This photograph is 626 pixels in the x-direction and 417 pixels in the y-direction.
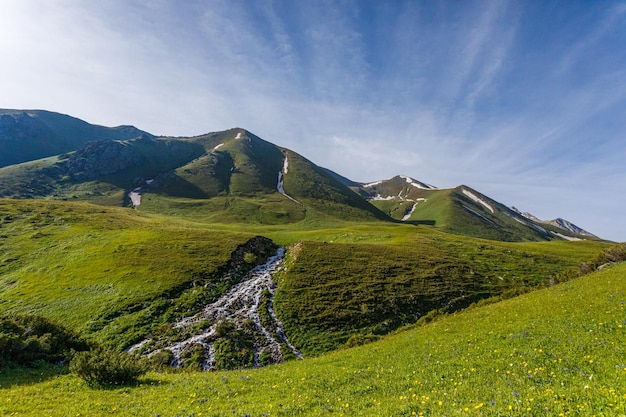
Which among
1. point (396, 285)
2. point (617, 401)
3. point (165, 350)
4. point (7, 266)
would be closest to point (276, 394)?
point (617, 401)

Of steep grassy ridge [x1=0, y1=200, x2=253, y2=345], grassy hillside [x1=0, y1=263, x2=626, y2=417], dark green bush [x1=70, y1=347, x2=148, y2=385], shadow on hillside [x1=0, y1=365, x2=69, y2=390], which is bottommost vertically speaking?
steep grassy ridge [x1=0, y1=200, x2=253, y2=345]

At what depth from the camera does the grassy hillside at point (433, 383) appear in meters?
9.98

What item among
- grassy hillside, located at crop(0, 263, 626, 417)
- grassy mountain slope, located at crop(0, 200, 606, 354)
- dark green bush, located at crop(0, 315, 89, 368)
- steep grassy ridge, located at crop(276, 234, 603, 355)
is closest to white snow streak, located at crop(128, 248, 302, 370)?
grassy mountain slope, located at crop(0, 200, 606, 354)

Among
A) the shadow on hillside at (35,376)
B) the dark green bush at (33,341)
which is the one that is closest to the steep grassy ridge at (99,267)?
the dark green bush at (33,341)

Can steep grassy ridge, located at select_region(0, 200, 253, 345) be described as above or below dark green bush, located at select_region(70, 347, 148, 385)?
below

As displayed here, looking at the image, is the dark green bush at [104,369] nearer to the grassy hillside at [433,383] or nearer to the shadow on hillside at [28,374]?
the grassy hillside at [433,383]

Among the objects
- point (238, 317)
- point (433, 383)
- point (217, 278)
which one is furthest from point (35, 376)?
point (217, 278)

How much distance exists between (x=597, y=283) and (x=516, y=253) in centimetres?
4256

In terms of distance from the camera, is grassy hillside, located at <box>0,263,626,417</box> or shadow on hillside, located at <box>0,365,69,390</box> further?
shadow on hillside, located at <box>0,365,69,390</box>

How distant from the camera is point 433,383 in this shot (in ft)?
46.7

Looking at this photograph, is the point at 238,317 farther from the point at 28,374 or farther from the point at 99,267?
the point at 99,267

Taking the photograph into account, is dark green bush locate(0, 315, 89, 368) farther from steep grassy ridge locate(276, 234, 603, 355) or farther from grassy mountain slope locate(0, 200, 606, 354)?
steep grassy ridge locate(276, 234, 603, 355)

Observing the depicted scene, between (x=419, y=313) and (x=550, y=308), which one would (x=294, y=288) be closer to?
(x=419, y=313)

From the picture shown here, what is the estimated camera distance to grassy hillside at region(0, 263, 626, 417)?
9.98m
